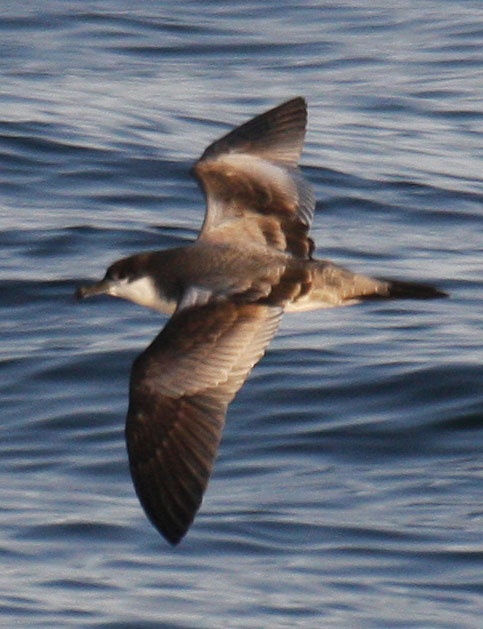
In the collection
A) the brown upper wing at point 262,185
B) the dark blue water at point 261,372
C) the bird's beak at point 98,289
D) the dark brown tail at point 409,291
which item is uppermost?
the dark brown tail at point 409,291

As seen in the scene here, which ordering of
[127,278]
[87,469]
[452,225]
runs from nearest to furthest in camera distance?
[127,278] < [87,469] < [452,225]

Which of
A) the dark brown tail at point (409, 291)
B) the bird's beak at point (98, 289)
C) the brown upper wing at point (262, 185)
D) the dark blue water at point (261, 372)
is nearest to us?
the dark brown tail at point (409, 291)

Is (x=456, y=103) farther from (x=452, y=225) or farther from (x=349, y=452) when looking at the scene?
(x=349, y=452)

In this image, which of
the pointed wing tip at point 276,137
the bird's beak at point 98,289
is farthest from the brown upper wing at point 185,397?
the pointed wing tip at point 276,137

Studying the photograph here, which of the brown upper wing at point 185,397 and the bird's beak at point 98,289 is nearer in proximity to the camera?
the brown upper wing at point 185,397

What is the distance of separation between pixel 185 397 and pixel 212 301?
1.59 feet

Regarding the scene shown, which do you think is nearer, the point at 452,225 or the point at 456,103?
the point at 452,225

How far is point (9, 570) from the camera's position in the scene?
8781 millimetres

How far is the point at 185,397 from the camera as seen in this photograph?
697 cm

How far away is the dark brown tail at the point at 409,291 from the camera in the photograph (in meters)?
7.32

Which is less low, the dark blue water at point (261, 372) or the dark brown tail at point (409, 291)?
the dark brown tail at point (409, 291)

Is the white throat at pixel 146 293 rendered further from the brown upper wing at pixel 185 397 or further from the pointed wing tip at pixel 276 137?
the pointed wing tip at pixel 276 137

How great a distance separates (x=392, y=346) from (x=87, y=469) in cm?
209

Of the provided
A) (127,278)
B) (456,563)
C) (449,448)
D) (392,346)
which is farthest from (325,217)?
(127,278)
